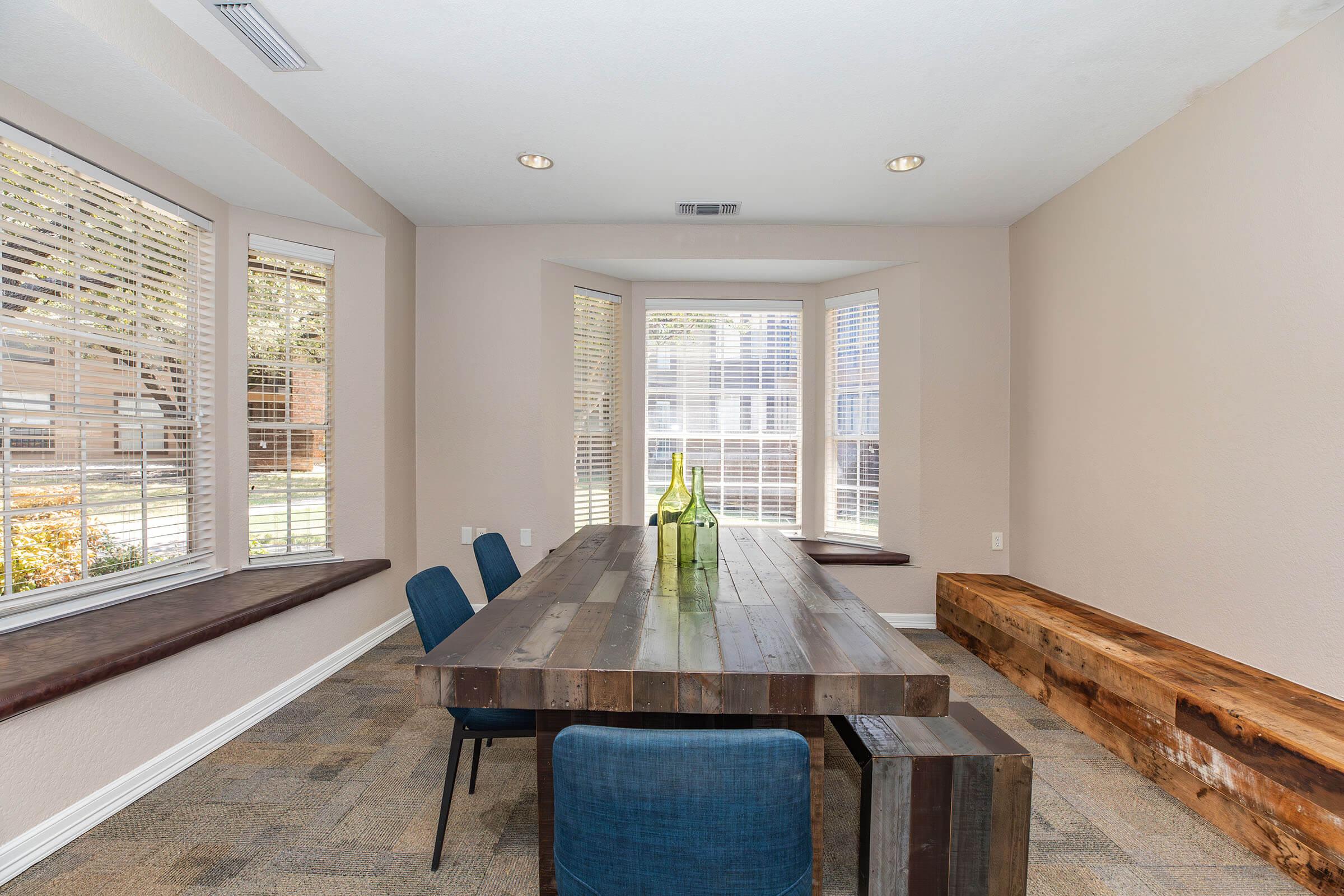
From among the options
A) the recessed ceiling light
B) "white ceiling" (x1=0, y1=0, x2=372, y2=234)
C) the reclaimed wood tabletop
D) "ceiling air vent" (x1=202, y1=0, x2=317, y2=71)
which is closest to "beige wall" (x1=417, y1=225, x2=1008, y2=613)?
the recessed ceiling light

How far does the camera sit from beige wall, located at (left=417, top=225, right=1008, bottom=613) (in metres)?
4.24

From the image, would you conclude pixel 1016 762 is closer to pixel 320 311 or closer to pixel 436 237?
pixel 320 311

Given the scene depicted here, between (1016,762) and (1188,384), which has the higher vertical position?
(1188,384)

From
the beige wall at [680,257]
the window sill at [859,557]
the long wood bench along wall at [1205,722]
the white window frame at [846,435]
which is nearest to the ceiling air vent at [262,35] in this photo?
the beige wall at [680,257]

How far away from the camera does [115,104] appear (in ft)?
7.50

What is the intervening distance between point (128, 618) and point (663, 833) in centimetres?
252

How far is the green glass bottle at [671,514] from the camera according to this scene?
2.47 meters

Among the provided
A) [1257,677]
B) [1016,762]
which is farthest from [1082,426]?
[1016,762]

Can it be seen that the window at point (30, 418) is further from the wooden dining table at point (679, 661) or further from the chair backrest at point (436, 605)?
the wooden dining table at point (679, 661)

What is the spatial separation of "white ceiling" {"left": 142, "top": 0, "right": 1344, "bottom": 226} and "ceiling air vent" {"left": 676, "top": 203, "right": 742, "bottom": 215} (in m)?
0.11

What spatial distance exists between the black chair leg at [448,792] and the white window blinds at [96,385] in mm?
1715

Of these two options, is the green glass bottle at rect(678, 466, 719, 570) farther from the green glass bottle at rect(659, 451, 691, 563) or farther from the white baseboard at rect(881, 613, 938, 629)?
the white baseboard at rect(881, 613, 938, 629)

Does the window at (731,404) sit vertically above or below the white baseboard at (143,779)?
above

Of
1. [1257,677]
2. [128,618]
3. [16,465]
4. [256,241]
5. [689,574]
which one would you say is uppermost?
[256,241]
